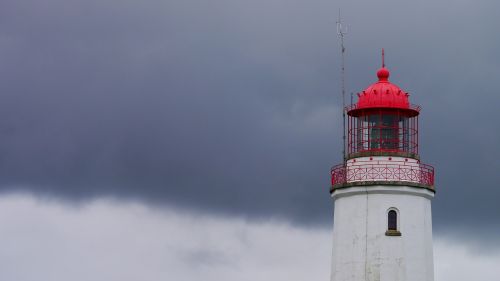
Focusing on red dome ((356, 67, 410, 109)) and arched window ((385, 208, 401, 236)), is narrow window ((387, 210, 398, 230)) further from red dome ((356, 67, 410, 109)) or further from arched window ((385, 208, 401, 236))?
red dome ((356, 67, 410, 109))

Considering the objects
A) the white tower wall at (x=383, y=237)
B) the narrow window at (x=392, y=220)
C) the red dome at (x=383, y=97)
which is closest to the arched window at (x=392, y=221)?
the narrow window at (x=392, y=220)

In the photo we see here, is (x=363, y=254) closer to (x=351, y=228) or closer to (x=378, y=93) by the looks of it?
(x=351, y=228)

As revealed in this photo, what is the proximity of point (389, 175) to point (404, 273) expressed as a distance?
4.29 metres

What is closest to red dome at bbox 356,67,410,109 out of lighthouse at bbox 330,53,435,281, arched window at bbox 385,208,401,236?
lighthouse at bbox 330,53,435,281

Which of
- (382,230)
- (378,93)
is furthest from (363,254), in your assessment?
(378,93)

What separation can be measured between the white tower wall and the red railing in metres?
0.40

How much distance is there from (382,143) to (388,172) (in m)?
1.57

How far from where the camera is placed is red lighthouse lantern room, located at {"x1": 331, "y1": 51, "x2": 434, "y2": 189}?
8394 centimetres

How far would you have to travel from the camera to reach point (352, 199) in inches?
3317

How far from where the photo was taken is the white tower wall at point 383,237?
83.0 metres

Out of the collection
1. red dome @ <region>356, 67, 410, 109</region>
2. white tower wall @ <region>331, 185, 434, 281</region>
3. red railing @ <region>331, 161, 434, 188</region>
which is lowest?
white tower wall @ <region>331, 185, 434, 281</region>

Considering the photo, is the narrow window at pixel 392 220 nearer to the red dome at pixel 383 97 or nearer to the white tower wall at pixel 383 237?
the white tower wall at pixel 383 237

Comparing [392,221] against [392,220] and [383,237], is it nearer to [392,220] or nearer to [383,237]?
[392,220]

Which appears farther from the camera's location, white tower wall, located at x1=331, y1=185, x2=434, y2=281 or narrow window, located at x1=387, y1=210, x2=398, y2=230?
narrow window, located at x1=387, y1=210, x2=398, y2=230
